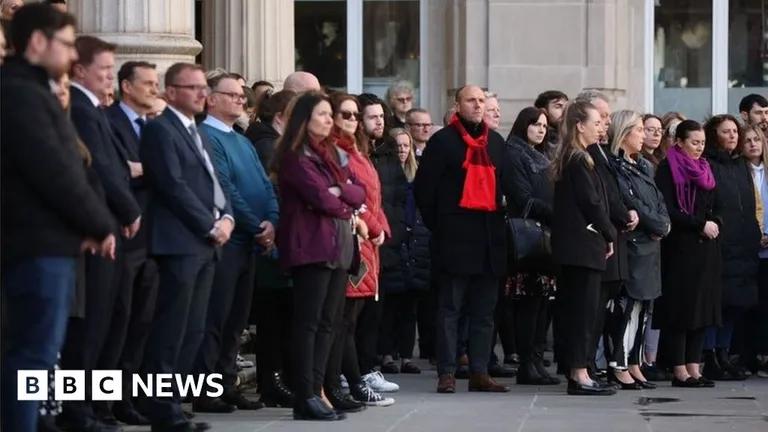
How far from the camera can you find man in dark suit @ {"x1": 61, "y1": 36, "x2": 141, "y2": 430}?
9344 mm

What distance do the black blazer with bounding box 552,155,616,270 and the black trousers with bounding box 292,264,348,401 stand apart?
7.14 feet

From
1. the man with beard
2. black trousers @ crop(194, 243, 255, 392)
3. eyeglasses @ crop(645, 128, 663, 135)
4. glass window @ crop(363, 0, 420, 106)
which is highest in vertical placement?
glass window @ crop(363, 0, 420, 106)

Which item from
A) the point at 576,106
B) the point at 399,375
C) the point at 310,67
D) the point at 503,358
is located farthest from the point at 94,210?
the point at 310,67

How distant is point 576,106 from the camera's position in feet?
42.7

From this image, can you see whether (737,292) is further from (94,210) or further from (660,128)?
(94,210)

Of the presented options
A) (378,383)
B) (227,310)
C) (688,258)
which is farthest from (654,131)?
(227,310)

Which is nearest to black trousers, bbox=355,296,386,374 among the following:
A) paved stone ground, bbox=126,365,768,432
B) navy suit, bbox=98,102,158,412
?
paved stone ground, bbox=126,365,768,432

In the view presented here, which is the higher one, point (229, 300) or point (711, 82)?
point (711, 82)

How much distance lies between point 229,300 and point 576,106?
3.14 meters

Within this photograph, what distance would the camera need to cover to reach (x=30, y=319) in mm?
7902

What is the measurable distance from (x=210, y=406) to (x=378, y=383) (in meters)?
1.92

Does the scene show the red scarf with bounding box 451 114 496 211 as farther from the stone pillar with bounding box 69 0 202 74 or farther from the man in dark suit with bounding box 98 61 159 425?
the man in dark suit with bounding box 98 61 159 425

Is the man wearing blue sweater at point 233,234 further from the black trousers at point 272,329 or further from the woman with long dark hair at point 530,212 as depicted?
the woman with long dark hair at point 530,212

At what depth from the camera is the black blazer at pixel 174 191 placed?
992cm
